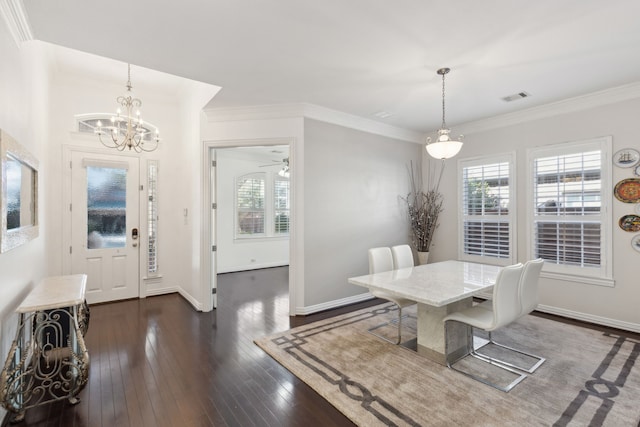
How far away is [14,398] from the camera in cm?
200

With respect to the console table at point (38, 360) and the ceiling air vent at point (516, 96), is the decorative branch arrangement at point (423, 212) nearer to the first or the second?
the ceiling air vent at point (516, 96)

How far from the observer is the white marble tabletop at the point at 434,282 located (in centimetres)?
252

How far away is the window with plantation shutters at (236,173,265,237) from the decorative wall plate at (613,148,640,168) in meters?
6.49

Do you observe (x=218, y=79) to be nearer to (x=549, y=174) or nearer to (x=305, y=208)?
(x=305, y=208)

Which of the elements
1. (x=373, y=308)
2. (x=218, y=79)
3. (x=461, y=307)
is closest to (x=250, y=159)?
(x=218, y=79)

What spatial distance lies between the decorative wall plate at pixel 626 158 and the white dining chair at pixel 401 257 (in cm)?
265

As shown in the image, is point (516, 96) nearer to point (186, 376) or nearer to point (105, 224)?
point (186, 376)

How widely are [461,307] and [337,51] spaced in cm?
277

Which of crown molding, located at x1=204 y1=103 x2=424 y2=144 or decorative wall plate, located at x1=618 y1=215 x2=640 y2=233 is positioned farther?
crown molding, located at x1=204 y1=103 x2=424 y2=144

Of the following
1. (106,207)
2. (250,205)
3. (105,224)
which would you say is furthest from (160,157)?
(250,205)

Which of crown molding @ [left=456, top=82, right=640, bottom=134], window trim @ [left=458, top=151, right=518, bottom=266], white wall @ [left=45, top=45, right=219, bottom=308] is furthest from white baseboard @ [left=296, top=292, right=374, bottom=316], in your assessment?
crown molding @ [left=456, top=82, right=640, bottom=134]

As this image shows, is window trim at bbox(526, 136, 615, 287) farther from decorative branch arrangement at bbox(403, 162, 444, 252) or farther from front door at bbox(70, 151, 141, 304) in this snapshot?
front door at bbox(70, 151, 141, 304)

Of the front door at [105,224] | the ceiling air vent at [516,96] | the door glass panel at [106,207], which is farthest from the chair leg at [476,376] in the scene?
the door glass panel at [106,207]

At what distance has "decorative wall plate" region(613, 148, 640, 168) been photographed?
349 centimetres
